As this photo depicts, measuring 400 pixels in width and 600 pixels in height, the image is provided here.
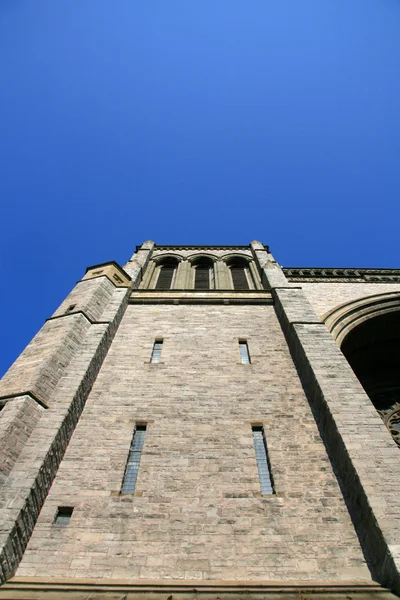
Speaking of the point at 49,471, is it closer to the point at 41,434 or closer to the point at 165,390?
the point at 41,434

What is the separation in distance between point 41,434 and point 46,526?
4.46ft

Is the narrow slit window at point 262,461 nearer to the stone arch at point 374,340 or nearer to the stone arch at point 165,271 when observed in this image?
the stone arch at point 374,340

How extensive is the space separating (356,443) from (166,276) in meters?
12.4

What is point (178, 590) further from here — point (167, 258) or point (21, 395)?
point (167, 258)

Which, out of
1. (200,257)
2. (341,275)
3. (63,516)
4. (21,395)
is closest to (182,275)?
(200,257)

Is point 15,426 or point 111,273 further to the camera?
point 111,273

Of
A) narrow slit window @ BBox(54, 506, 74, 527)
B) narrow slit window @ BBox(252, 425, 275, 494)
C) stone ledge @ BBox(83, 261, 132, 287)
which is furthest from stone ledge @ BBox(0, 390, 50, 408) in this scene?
stone ledge @ BBox(83, 261, 132, 287)

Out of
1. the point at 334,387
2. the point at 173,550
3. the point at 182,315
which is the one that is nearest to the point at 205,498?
the point at 173,550

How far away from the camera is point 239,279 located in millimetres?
17250

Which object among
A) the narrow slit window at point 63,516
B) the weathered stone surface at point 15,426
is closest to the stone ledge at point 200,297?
the weathered stone surface at point 15,426

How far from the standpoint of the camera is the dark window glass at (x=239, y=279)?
16.2 m

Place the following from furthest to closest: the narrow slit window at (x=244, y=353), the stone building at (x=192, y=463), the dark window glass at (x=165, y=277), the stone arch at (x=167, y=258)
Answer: the stone arch at (x=167, y=258)
the dark window glass at (x=165, y=277)
the narrow slit window at (x=244, y=353)
the stone building at (x=192, y=463)

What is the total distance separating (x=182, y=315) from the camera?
12.2 m

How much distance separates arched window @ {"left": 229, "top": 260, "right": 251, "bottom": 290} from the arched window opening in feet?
14.6
